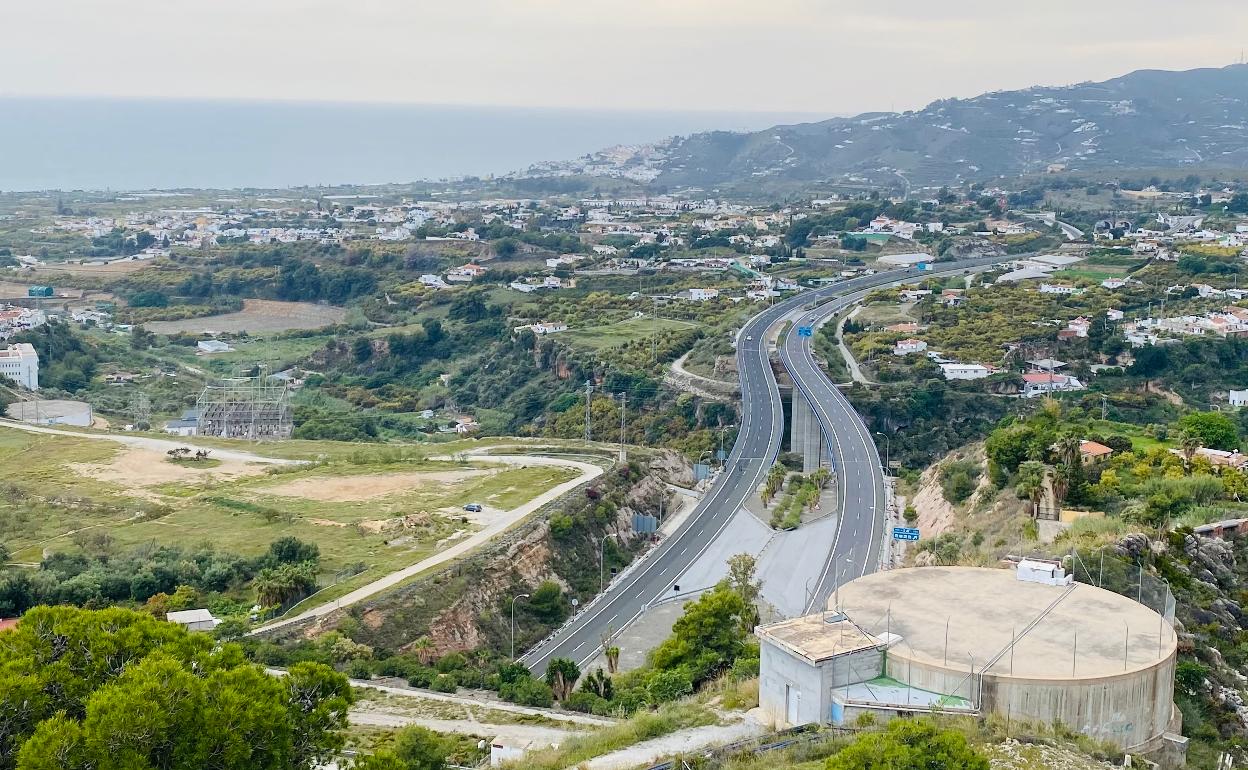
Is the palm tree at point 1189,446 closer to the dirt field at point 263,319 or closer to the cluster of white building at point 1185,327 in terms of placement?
the cluster of white building at point 1185,327

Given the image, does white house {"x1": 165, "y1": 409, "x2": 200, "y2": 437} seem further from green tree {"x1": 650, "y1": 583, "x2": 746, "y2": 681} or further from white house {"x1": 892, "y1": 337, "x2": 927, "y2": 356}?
green tree {"x1": 650, "y1": 583, "x2": 746, "y2": 681}

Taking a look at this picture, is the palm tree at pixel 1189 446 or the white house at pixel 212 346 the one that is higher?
the palm tree at pixel 1189 446

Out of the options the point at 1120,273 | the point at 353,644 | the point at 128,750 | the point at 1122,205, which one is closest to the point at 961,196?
the point at 1122,205

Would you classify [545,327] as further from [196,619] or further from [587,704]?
[587,704]

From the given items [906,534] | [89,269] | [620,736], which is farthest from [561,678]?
[89,269]

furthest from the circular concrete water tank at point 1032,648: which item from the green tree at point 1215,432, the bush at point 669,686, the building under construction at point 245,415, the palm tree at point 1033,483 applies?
the building under construction at point 245,415

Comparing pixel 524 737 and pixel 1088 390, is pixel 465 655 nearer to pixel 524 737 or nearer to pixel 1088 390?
pixel 524 737

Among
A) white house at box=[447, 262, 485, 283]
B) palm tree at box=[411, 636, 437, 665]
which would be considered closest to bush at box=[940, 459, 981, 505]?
palm tree at box=[411, 636, 437, 665]

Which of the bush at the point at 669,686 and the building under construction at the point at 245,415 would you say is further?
the building under construction at the point at 245,415
